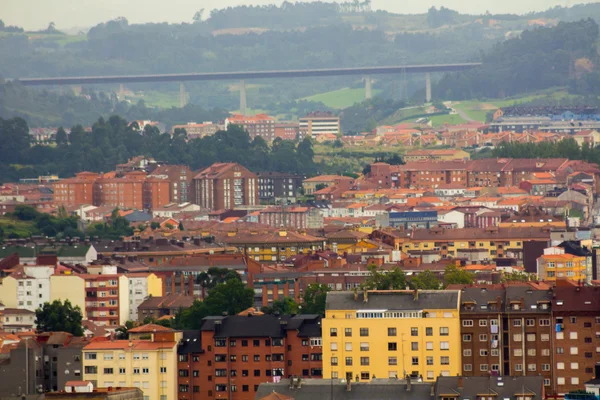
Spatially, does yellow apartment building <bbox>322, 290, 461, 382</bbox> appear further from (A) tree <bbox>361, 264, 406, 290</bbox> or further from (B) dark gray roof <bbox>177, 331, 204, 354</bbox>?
(A) tree <bbox>361, 264, 406, 290</bbox>

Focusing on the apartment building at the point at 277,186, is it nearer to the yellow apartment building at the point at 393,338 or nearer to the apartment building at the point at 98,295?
the apartment building at the point at 98,295

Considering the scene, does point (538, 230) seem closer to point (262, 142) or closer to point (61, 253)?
point (61, 253)

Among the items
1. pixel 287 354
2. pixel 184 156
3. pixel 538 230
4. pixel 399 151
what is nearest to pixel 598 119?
pixel 399 151

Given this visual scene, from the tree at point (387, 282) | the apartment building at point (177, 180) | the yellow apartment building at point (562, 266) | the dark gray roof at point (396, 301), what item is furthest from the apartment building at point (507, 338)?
the apartment building at point (177, 180)

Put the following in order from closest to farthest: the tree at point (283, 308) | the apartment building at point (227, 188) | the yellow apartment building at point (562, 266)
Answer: the tree at point (283, 308) → the yellow apartment building at point (562, 266) → the apartment building at point (227, 188)

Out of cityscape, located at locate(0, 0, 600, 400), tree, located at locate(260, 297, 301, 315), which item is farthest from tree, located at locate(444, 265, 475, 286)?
tree, located at locate(260, 297, 301, 315)

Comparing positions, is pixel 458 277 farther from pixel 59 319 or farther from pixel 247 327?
pixel 247 327
